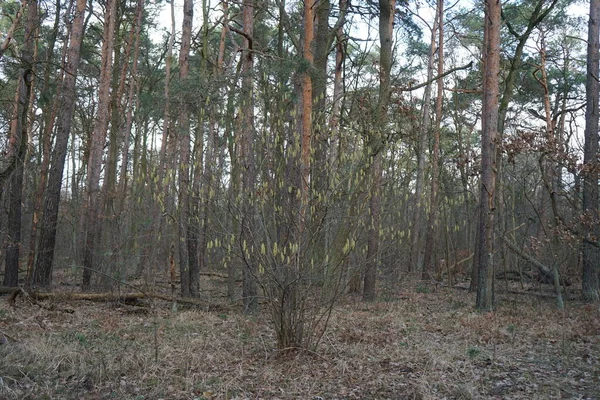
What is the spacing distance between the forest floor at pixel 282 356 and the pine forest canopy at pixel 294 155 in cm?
75

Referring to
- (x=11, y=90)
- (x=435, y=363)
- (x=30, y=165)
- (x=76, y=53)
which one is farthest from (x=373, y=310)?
(x=11, y=90)

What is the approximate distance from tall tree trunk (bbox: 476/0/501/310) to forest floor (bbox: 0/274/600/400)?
753 mm

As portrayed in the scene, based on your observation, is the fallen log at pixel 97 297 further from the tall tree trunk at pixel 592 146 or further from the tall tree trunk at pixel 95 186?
Answer: the tall tree trunk at pixel 592 146

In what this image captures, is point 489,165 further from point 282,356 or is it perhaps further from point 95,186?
point 95,186

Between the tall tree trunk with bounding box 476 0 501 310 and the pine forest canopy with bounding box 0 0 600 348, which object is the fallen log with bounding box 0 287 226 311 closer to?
the pine forest canopy with bounding box 0 0 600 348

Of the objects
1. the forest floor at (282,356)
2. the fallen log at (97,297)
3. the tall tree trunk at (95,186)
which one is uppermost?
the tall tree trunk at (95,186)

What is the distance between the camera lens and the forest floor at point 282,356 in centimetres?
523

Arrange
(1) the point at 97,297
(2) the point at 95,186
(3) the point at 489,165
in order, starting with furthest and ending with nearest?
(2) the point at 95,186, (3) the point at 489,165, (1) the point at 97,297

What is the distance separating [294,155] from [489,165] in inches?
219

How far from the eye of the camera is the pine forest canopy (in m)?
6.02

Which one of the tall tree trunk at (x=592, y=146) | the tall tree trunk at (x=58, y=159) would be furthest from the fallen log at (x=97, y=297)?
the tall tree trunk at (x=592, y=146)

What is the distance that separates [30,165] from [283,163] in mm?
10931

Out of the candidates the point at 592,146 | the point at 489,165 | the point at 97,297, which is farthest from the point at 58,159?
the point at 592,146

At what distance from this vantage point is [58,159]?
11.2 m
